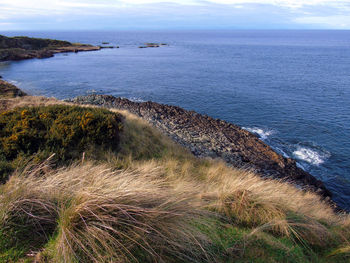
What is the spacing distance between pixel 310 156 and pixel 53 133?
18392 millimetres

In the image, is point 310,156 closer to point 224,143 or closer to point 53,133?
point 224,143

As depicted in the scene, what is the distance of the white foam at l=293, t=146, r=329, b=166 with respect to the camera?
19.0m

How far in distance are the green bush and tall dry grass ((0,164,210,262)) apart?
310 cm

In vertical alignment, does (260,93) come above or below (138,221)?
below

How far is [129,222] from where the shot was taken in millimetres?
3643

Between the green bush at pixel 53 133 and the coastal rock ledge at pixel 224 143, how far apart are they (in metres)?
8.36

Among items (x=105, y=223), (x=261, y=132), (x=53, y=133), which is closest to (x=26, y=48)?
(x=261, y=132)

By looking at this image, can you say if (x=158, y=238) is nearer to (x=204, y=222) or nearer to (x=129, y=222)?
(x=129, y=222)

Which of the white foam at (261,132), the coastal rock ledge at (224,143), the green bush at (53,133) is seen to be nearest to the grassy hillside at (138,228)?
the green bush at (53,133)

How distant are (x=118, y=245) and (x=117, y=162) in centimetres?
522

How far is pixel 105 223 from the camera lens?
138 inches

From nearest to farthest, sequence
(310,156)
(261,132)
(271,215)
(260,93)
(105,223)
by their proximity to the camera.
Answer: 1. (105,223)
2. (271,215)
3. (310,156)
4. (261,132)
5. (260,93)

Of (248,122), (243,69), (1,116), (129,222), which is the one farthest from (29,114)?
(243,69)

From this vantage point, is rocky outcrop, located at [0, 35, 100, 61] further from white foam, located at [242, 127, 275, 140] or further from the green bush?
the green bush
